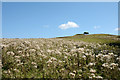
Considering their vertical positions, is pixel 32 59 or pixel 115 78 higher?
pixel 32 59

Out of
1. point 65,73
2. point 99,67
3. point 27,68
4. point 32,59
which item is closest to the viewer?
point 65,73

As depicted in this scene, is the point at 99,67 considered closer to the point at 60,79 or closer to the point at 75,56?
the point at 75,56

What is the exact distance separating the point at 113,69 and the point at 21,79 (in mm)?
5596

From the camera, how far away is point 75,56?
1157 centimetres

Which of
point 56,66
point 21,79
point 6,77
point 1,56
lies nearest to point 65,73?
point 56,66

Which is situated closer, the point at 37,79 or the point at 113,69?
the point at 37,79

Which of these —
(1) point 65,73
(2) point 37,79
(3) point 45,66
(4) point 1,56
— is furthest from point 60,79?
(4) point 1,56

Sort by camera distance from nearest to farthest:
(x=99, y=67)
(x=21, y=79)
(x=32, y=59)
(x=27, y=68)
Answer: (x=21, y=79)
(x=27, y=68)
(x=99, y=67)
(x=32, y=59)

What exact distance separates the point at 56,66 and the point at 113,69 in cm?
367

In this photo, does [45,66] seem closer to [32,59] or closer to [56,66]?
[56,66]

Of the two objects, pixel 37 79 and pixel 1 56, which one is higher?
pixel 1 56

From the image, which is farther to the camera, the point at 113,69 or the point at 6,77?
the point at 113,69

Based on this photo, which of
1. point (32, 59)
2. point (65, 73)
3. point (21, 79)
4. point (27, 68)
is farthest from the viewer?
point (32, 59)

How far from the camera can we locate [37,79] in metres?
8.08
